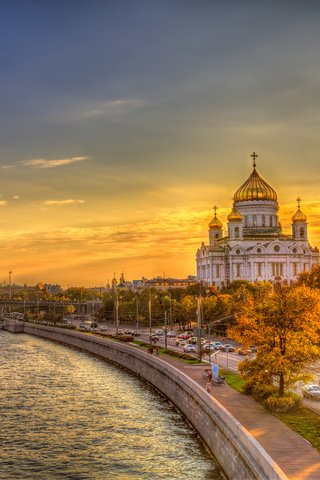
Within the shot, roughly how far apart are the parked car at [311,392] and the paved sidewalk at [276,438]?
4.03 metres

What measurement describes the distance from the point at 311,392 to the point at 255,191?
125m

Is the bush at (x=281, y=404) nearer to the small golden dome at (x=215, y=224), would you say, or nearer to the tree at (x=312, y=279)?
the tree at (x=312, y=279)

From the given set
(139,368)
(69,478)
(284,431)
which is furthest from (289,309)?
Result: (139,368)

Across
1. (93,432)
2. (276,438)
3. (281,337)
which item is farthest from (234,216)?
(276,438)

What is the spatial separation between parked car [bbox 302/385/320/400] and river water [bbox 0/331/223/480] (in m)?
7.30

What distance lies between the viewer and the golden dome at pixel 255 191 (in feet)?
531

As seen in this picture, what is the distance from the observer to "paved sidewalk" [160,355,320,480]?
24.2m

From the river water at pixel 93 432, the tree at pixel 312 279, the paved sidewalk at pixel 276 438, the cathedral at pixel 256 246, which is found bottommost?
the river water at pixel 93 432

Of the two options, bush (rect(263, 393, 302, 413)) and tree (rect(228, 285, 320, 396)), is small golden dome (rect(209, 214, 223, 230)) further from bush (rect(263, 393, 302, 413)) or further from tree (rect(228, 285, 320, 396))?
bush (rect(263, 393, 302, 413))

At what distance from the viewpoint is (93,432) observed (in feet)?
129

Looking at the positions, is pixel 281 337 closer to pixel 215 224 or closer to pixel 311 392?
pixel 311 392

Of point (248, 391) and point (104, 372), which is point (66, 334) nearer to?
point (104, 372)

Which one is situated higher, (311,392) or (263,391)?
(263,391)

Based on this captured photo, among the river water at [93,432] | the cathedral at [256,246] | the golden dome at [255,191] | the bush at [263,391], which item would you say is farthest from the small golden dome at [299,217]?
the bush at [263,391]
